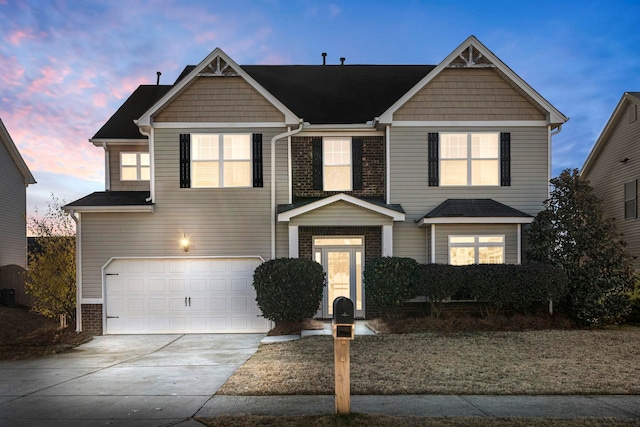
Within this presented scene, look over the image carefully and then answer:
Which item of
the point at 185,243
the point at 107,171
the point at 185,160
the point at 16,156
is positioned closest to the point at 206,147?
the point at 185,160

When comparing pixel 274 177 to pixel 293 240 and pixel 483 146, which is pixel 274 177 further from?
pixel 483 146

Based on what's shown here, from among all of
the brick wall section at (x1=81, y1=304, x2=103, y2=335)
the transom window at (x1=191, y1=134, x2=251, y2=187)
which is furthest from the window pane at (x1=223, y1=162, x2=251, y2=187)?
the brick wall section at (x1=81, y1=304, x2=103, y2=335)

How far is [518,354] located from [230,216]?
8224 mm

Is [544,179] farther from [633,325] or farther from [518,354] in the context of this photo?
[518,354]

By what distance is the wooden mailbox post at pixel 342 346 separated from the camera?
19.3 feet

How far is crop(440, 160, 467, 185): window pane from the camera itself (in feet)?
48.4

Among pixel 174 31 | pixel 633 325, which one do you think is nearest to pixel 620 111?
pixel 633 325

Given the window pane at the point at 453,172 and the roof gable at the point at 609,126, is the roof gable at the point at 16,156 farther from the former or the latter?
the roof gable at the point at 609,126

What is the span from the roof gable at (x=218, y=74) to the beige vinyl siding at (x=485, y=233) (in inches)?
202

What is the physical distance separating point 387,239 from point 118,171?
8.45 m

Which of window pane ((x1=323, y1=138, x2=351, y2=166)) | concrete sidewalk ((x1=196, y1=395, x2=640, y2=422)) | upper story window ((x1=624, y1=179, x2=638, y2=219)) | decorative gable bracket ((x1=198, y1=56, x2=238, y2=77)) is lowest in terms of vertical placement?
concrete sidewalk ((x1=196, y1=395, x2=640, y2=422))

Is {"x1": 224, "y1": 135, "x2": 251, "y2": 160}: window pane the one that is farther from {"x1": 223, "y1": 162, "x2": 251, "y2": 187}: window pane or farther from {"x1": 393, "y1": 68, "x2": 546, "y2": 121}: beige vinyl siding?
{"x1": 393, "y1": 68, "x2": 546, "y2": 121}: beige vinyl siding

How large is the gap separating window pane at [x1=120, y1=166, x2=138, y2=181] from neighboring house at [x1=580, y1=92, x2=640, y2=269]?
15669 mm

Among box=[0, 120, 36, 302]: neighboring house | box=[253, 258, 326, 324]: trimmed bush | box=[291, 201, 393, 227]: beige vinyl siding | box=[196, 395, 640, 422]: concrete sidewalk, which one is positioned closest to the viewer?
box=[196, 395, 640, 422]: concrete sidewalk
